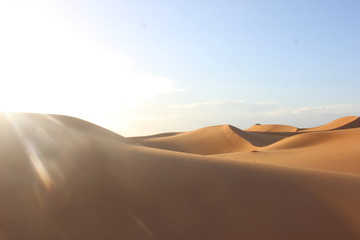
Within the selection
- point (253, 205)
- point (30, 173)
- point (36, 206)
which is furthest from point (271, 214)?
point (30, 173)

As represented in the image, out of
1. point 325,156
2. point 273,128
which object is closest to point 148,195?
point 325,156

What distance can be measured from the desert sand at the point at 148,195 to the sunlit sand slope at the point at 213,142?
54.5ft

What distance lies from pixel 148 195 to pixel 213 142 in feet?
71.2

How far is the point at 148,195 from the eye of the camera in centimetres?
461

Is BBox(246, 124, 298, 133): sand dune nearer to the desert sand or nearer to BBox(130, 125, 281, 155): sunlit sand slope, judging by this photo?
BBox(130, 125, 281, 155): sunlit sand slope

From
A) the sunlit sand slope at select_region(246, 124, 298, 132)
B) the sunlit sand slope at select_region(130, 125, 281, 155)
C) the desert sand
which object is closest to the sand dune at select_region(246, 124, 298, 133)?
the sunlit sand slope at select_region(246, 124, 298, 132)

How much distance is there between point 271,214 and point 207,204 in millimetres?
1044

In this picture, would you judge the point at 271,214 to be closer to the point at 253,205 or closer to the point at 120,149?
the point at 253,205

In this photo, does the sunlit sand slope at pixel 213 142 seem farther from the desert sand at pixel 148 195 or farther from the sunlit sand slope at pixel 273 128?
the sunlit sand slope at pixel 273 128

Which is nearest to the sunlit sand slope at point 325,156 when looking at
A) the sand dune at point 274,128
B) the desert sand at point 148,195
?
the desert sand at point 148,195

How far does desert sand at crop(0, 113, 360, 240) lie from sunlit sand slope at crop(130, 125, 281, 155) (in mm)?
16618

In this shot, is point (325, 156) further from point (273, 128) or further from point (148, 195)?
point (273, 128)

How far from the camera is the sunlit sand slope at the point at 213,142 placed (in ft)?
78.0

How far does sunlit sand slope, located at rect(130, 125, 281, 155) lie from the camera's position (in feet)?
78.0
